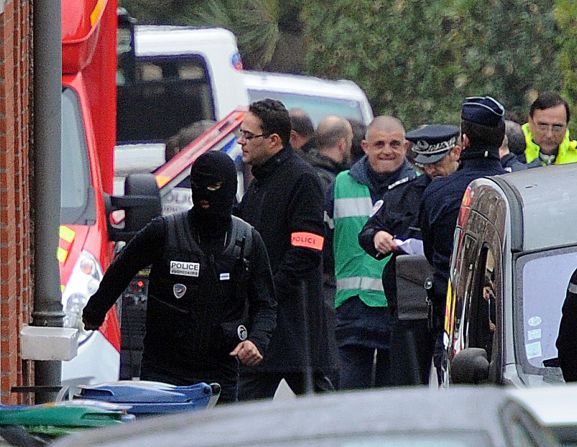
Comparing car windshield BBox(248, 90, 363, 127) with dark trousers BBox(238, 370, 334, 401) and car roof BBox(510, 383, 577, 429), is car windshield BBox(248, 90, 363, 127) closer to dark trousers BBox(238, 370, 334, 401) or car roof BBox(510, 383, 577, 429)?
dark trousers BBox(238, 370, 334, 401)

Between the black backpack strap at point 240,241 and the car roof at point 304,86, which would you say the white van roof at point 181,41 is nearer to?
the car roof at point 304,86

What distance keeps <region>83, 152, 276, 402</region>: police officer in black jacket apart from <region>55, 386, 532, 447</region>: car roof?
13.7ft

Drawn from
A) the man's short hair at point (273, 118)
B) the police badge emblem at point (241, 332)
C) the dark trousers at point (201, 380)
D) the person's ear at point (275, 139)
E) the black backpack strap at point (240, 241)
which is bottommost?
the dark trousers at point (201, 380)

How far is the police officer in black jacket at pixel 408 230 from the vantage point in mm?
8562

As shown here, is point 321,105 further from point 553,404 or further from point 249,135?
point 553,404

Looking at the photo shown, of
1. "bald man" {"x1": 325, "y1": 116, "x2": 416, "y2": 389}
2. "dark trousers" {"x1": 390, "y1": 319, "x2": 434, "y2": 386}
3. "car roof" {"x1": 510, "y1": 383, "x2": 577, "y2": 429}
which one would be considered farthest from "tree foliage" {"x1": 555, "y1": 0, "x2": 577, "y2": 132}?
"car roof" {"x1": 510, "y1": 383, "x2": 577, "y2": 429}

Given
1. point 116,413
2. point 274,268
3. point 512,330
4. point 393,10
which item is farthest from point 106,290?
point 393,10

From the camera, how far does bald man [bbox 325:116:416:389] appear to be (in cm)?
935

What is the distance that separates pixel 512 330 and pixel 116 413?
1581mm

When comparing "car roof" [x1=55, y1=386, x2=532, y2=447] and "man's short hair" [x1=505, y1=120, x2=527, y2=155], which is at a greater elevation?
"car roof" [x1=55, y1=386, x2=532, y2=447]

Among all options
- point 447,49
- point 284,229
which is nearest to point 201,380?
point 284,229

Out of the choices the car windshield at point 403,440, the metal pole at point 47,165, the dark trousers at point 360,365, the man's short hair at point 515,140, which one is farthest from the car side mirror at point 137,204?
the car windshield at point 403,440

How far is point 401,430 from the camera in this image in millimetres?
2449

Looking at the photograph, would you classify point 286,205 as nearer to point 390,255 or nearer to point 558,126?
point 390,255
